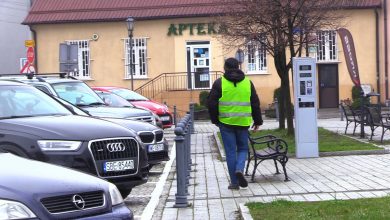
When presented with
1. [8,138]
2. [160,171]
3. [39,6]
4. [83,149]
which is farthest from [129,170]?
[39,6]

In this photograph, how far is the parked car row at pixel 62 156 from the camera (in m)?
5.00

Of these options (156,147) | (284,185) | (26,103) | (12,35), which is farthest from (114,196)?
(12,35)

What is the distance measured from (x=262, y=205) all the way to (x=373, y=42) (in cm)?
2811

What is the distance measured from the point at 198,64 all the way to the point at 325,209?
29223mm

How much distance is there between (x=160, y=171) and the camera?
13.3 meters

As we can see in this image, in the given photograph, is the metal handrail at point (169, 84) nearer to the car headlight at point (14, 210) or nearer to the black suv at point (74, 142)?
the black suv at point (74, 142)

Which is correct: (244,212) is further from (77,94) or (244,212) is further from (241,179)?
(77,94)

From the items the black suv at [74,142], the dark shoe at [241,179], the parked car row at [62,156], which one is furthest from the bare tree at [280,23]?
the black suv at [74,142]

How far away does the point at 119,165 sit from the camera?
8.60 metres

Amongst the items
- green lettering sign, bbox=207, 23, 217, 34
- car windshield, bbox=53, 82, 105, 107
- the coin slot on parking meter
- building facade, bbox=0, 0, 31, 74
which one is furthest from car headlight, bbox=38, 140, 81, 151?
building facade, bbox=0, 0, 31, 74

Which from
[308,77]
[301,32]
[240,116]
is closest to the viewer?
[240,116]

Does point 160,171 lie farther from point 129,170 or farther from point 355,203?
point 355,203

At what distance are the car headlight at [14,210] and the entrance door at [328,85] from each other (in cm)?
3194

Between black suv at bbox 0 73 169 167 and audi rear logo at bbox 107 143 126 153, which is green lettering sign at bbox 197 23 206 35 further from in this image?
audi rear logo at bbox 107 143 126 153
